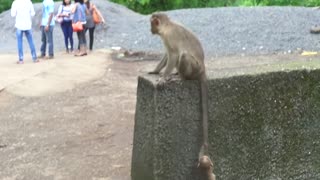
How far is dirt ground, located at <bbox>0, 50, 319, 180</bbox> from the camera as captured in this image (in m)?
7.46

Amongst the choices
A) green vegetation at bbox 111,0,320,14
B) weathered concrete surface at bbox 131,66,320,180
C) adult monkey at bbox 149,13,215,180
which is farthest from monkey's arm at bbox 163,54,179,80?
green vegetation at bbox 111,0,320,14

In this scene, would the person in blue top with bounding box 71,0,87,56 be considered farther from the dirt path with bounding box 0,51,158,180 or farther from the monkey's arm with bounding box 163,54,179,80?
the monkey's arm with bounding box 163,54,179,80

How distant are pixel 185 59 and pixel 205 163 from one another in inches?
37.0

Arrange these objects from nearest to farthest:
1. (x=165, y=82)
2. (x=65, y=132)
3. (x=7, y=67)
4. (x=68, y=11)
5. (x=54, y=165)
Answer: (x=165, y=82), (x=54, y=165), (x=65, y=132), (x=7, y=67), (x=68, y=11)

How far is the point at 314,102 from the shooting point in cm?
636

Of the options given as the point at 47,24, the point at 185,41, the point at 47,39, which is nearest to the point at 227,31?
A: the point at 47,39

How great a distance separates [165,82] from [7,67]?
8.92 m

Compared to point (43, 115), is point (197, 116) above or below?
above

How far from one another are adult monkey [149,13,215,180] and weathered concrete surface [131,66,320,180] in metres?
0.07

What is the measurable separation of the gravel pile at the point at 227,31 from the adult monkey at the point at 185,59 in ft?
30.0

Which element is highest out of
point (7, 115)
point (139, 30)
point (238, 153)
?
point (238, 153)

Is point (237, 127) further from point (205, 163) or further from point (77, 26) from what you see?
point (77, 26)

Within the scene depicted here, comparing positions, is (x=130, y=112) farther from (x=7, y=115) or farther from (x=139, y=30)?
(x=139, y=30)

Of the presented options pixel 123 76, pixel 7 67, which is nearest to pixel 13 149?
pixel 123 76
